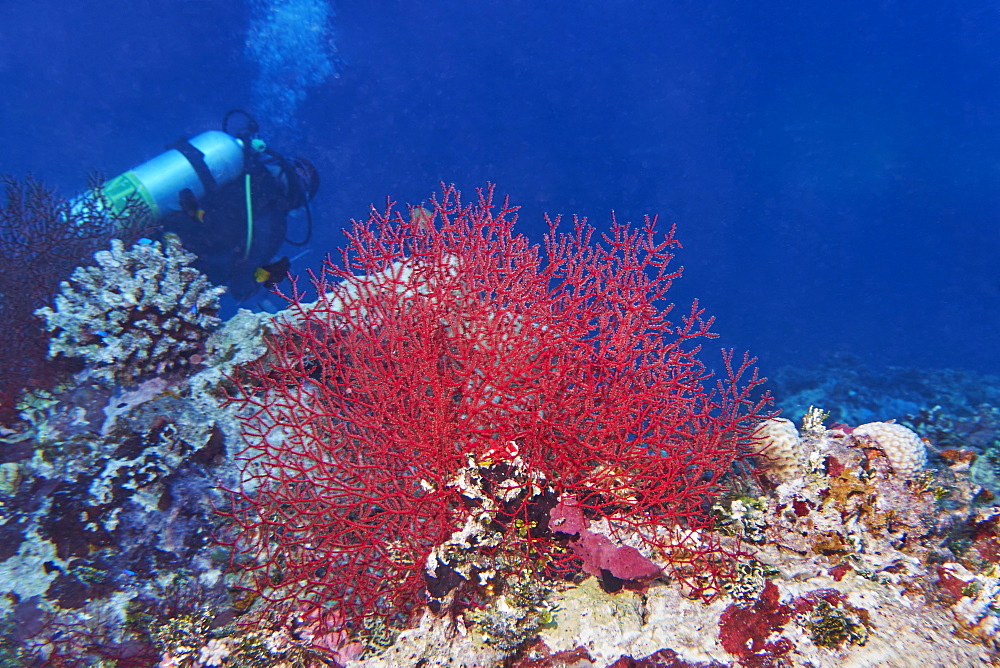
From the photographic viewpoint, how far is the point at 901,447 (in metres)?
3.14

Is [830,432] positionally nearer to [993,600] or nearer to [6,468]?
[993,600]

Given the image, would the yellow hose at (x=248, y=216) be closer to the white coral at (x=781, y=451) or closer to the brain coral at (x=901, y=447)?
the white coral at (x=781, y=451)

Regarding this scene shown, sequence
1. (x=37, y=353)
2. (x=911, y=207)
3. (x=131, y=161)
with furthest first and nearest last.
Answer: (x=911, y=207)
(x=131, y=161)
(x=37, y=353)

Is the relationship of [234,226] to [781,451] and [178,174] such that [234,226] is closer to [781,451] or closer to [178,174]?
[178,174]

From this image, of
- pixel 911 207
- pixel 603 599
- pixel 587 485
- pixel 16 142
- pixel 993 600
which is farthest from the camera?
pixel 911 207

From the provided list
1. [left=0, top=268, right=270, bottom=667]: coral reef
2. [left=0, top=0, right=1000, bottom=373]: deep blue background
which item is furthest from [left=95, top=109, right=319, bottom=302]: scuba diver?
[left=0, top=0, right=1000, bottom=373]: deep blue background

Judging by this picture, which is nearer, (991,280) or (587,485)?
(587,485)

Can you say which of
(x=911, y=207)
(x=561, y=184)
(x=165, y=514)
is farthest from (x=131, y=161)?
(x=911, y=207)

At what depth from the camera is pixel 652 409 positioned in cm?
332

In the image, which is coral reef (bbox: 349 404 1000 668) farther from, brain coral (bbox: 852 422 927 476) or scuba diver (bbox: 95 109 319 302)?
scuba diver (bbox: 95 109 319 302)

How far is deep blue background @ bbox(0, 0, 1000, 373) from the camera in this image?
52.7 meters

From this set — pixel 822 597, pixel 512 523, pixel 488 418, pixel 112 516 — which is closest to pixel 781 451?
pixel 822 597

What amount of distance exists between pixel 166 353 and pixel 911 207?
88636 millimetres

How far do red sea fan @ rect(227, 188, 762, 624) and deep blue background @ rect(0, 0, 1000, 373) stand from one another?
1912 inches
